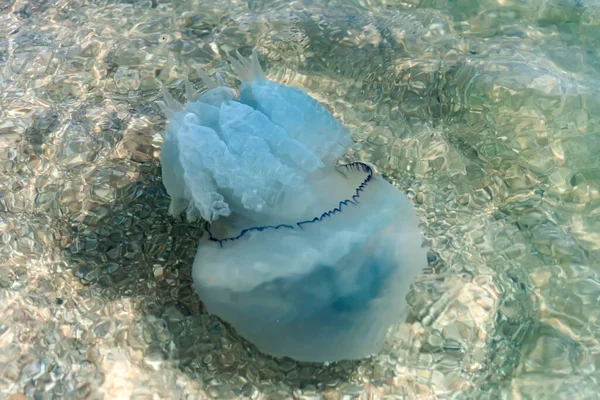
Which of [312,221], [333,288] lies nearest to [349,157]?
[312,221]

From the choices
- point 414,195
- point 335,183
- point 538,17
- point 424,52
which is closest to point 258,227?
point 335,183

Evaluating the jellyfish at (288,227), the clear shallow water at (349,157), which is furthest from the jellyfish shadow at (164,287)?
the jellyfish at (288,227)

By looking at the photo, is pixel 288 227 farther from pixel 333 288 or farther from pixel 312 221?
pixel 333 288

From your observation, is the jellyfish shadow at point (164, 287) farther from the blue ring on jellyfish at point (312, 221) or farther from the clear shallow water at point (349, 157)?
the blue ring on jellyfish at point (312, 221)

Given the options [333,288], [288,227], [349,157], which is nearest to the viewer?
[333,288]

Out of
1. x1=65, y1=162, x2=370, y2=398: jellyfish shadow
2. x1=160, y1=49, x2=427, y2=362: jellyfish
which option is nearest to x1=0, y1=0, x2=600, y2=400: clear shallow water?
x1=65, y1=162, x2=370, y2=398: jellyfish shadow
